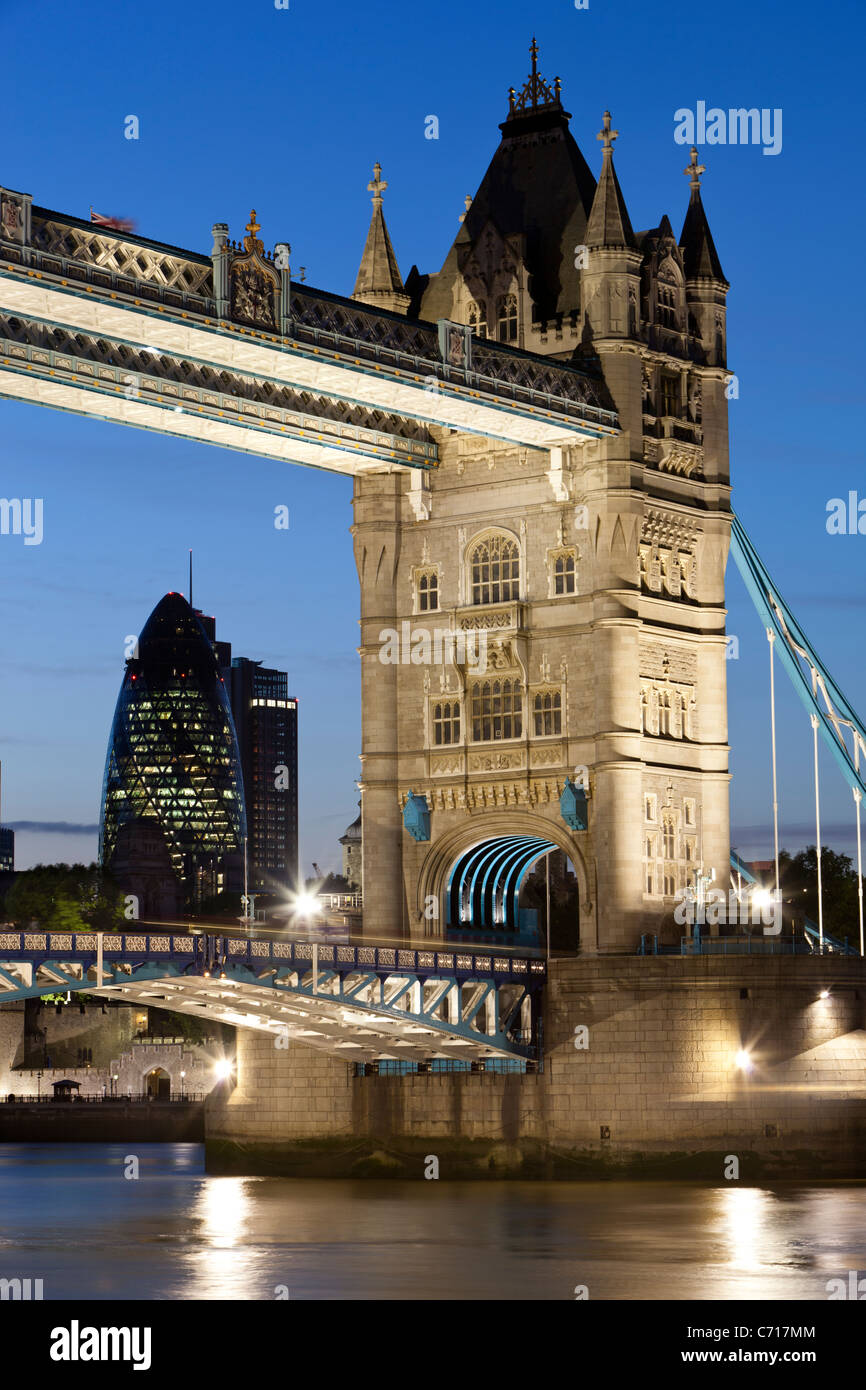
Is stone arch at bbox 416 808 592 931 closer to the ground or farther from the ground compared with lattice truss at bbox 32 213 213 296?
closer to the ground

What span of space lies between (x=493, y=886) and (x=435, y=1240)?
97.9 ft

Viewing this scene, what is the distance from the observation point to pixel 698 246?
8931 cm

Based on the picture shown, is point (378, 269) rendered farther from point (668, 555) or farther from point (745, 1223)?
point (745, 1223)

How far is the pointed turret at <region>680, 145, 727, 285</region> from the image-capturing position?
89125mm

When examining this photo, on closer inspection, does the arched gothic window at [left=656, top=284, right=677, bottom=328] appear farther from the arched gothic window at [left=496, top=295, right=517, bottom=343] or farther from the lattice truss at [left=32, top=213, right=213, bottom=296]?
the lattice truss at [left=32, top=213, right=213, bottom=296]

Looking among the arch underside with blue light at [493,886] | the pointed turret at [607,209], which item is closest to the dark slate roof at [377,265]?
the pointed turret at [607,209]

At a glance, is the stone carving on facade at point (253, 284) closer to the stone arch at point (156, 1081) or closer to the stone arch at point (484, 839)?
the stone arch at point (484, 839)

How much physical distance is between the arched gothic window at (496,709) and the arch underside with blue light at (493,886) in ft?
11.6

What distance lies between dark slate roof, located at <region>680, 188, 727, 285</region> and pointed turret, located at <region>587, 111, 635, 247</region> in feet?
15.4

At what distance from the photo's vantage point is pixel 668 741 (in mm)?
85250

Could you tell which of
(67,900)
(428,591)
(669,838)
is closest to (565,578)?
(428,591)

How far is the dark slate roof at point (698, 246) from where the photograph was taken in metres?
89.1

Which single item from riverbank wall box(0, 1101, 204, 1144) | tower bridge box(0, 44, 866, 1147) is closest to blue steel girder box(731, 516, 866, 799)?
tower bridge box(0, 44, 866, 1147)

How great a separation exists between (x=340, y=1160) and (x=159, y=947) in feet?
55.0
